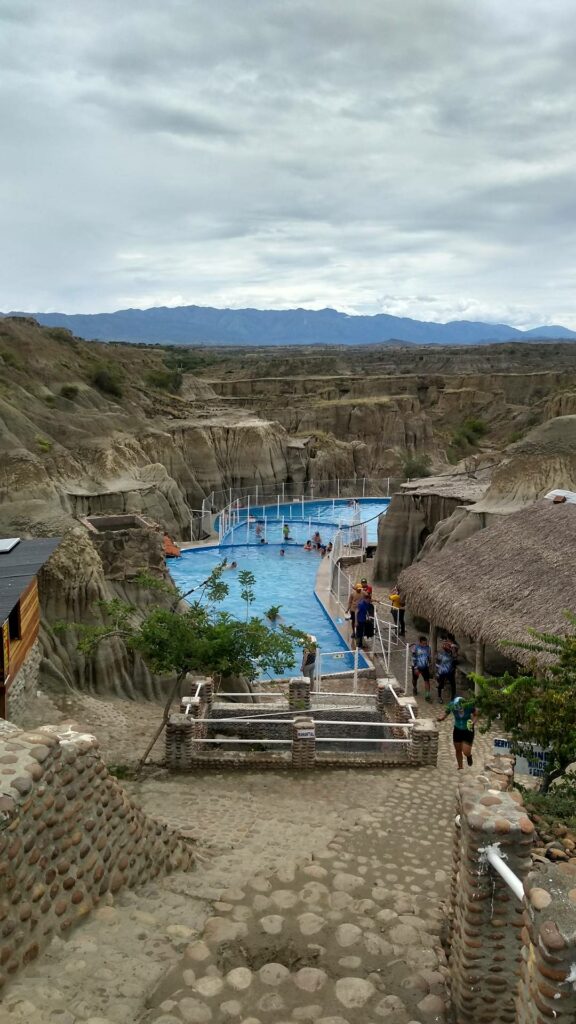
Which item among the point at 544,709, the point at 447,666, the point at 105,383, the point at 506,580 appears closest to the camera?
the point at 544,709

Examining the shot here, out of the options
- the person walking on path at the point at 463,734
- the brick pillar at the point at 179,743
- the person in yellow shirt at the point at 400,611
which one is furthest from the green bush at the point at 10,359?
the person walking on path at the point at 463,734

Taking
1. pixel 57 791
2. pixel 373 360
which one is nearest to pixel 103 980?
pixel 57 791

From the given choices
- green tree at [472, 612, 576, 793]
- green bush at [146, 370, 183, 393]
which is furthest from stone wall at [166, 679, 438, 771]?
green bush at [146, 370, 183, 393]

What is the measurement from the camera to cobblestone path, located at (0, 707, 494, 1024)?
4996mm

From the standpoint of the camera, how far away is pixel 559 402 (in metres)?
57.4

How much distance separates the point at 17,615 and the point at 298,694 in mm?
Result: 5635

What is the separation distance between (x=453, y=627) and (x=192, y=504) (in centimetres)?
3129

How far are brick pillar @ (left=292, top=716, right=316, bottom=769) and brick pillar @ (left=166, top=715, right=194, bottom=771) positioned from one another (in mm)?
1676

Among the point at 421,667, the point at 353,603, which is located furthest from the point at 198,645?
the point at 353,603

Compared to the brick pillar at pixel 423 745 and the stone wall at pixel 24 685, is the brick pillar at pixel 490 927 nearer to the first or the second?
the brick pillar at pixel 423 745

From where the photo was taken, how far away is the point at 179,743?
38.9 feet

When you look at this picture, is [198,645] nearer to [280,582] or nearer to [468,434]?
[280,582]

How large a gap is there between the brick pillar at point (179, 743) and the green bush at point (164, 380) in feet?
182

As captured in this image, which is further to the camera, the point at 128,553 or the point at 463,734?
the point at 128,553
